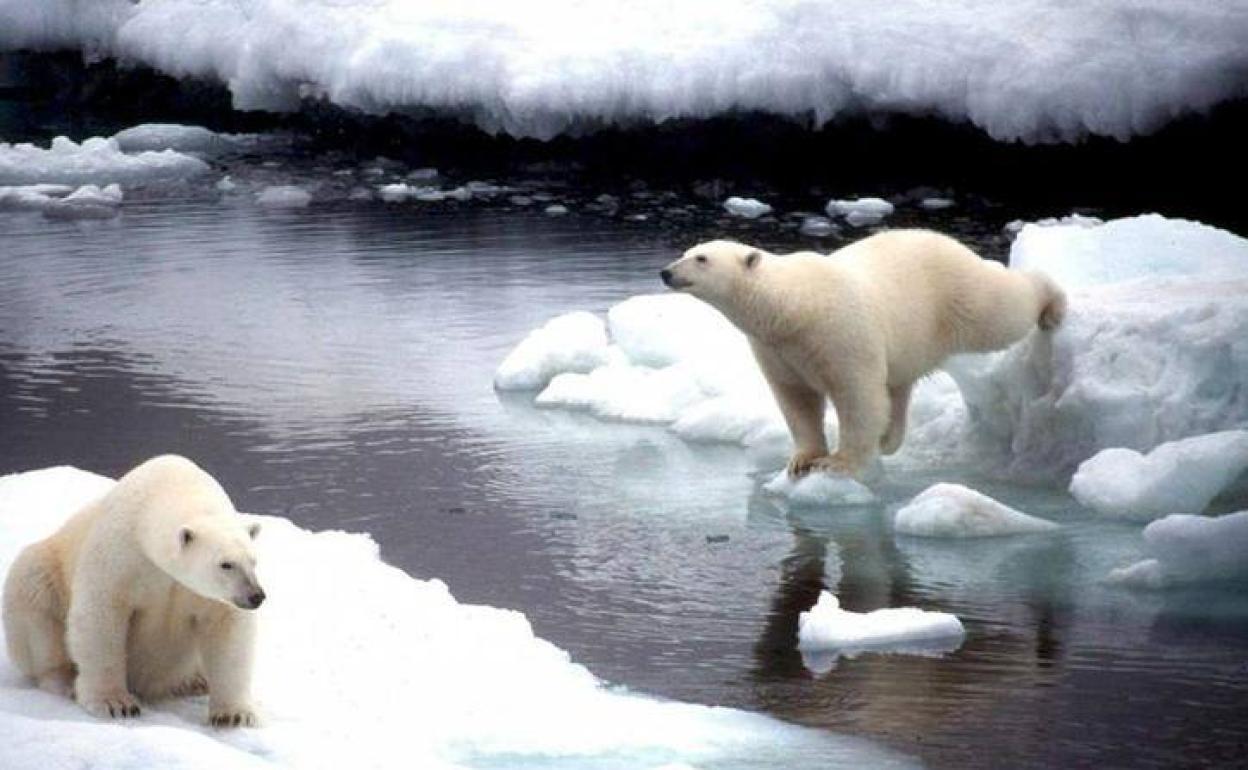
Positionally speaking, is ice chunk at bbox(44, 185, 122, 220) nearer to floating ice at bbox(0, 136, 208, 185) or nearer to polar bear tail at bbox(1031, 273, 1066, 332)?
floating ice at bbox(0, 136, 208, 185)

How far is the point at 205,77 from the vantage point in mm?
18047

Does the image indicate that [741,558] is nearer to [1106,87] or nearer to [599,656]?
[599,656]

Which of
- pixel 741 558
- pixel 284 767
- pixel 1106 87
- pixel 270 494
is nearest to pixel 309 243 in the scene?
pixel 1106 87

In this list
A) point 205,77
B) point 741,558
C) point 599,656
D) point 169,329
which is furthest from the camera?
point 205,77

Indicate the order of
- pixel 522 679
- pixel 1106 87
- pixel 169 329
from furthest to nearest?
pixel 1106 87
pixel 169 329
pixel 522 679

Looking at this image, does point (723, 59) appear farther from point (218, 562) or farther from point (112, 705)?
point (218, 562)

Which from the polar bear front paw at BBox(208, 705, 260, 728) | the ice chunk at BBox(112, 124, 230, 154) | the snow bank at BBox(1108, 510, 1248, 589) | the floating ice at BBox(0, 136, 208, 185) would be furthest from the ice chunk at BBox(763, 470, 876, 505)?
the ice chunk at BBox(112, 124, 230, 154)

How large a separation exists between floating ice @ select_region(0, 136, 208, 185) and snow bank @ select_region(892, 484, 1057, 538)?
34.2 feet

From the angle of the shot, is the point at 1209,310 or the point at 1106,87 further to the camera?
the point at 1106,87

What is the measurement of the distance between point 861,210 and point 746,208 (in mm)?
770

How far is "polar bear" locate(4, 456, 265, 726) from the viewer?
4.36 m

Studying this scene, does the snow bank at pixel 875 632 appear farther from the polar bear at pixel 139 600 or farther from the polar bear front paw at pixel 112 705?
the polar bear front paw at pixel 112 705

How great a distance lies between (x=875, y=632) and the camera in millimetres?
5801

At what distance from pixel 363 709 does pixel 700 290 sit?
8.53ft
